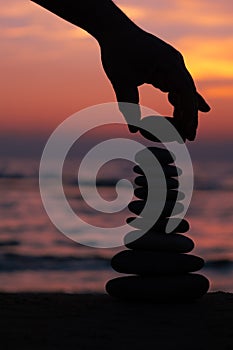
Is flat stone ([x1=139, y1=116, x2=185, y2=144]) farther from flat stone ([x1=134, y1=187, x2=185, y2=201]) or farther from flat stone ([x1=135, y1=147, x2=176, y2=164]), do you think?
flat stone ([x1=134, y1=187, x2=185, y2=201])

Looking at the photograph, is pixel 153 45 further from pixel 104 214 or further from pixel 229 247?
pixel 104 214

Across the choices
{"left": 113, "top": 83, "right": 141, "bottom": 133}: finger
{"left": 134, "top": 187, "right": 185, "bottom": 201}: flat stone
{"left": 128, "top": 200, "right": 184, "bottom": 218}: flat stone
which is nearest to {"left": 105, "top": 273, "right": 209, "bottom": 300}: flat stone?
{"left": 128, "top": 200, "right": 184, "bottom": 218}: flat stone

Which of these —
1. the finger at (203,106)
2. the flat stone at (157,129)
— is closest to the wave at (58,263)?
A: the flat stone at (157,129)

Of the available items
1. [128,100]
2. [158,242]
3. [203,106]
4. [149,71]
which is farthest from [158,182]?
[149,71]

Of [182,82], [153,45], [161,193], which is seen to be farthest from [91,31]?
[161,193]

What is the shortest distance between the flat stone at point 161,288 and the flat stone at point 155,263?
61 mm

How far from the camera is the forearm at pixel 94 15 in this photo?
3.38 m

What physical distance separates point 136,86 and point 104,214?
14.8m

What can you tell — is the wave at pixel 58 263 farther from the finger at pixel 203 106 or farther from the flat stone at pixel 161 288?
the finger at pixel 203 106

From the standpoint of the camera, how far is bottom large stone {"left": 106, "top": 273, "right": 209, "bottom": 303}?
6031mm

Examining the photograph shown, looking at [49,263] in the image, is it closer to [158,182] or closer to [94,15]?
[158,182]

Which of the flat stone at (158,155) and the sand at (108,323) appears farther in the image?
the flat stone at (158,155)

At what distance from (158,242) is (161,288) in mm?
371

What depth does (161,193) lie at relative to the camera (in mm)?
6219
